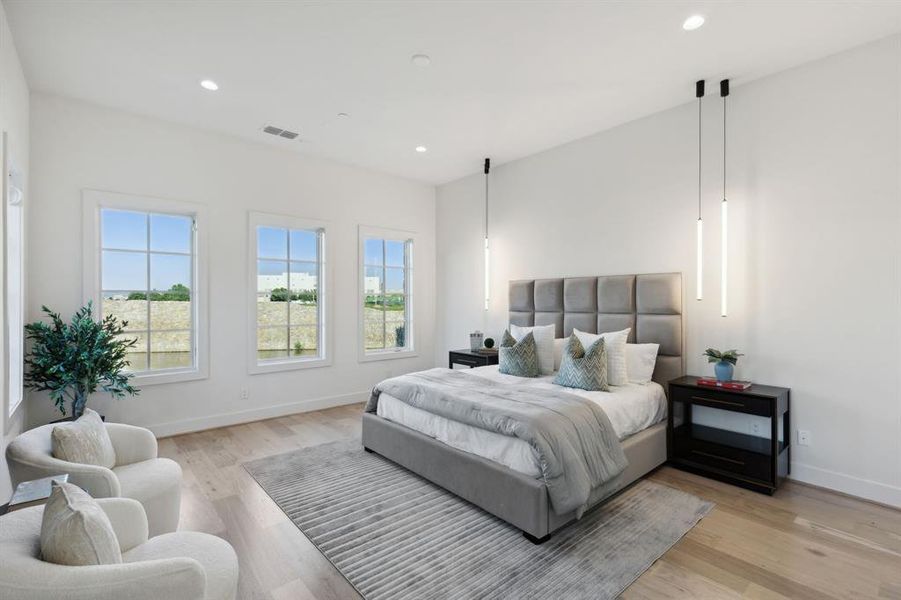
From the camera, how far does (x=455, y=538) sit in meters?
2.46

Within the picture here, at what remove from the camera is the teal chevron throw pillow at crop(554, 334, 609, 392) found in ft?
11.0

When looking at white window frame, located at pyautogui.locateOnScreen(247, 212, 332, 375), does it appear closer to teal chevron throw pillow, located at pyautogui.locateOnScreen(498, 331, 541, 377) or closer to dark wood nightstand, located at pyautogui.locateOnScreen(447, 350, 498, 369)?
dark wood nightstand, located at pyautogui.locateOnScreen(447, 350, 498, 369)

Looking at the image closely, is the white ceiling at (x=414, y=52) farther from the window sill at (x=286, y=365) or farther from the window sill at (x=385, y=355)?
the window sill at (x=385, y=355)

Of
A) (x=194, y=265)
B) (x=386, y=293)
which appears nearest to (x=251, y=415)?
(x=194, y=265)

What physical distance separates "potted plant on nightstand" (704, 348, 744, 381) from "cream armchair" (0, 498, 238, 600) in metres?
3.42

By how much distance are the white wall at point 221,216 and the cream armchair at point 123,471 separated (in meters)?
1.94

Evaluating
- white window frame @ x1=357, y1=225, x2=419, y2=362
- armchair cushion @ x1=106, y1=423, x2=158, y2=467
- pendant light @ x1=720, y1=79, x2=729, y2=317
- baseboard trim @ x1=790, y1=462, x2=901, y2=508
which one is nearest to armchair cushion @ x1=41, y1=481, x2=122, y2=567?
armchair cushion @ x1=106, y1=423, x2=158, y2=467

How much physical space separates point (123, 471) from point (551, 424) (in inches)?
93.1

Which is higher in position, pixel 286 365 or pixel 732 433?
pixel 286 365

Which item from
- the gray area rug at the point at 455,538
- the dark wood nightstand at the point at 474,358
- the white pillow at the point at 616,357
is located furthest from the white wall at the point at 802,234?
the dark wood nightstand at the point at 474,358

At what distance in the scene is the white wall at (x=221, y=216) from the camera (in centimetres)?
366

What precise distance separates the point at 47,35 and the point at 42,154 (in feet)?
4.03

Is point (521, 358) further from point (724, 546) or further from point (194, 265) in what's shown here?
point (194, 265)

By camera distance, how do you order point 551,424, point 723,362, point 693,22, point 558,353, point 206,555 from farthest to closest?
point 558,353 → point 723,362 → point 693,22 → point 551,424 → point 206,555
